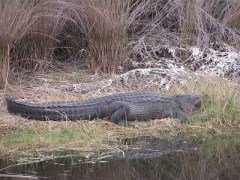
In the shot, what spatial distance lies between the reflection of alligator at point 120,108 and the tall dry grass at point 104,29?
47.4 inches

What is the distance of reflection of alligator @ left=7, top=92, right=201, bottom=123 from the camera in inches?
234

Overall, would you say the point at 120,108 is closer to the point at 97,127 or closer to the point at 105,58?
the point at 97,127

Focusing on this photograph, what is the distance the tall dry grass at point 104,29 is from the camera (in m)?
7.14

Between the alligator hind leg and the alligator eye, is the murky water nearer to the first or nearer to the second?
the alligator hind leg

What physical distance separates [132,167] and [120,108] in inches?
55.8

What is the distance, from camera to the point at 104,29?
7531 millimetres

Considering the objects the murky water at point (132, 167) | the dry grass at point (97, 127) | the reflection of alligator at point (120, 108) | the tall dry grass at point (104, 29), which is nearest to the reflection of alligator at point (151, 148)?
the murky water at point (132, 167)

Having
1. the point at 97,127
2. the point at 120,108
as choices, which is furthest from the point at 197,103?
the point at 97,127

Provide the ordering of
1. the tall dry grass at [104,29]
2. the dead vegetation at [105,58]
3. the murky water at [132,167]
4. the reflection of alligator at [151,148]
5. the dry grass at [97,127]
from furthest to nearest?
the tall dry grass at [104,29] < the dead vegetation at [105,58] < the dry grass at [97,127] < the reflection of alligator at [151,148] < the murky water at [132,167]

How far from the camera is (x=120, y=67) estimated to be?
25.3ft

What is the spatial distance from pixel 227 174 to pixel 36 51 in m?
3.78

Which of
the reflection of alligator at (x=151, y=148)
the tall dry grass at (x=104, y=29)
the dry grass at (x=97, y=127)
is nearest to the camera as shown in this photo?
the reflection of alligator at (x=151, y=148)

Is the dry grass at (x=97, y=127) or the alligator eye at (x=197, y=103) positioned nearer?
the dry grass at (x=97, y=127)

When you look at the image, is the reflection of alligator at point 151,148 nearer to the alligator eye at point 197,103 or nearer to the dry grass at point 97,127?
the dry grass at point 97,127
